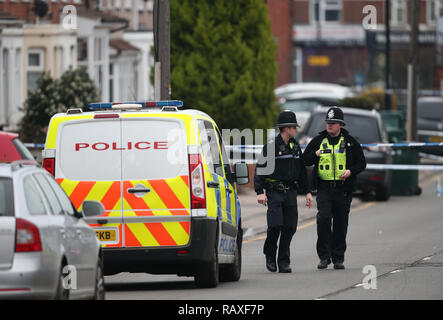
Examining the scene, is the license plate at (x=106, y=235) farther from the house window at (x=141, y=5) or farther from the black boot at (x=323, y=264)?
the house window at (x=141, y=5)

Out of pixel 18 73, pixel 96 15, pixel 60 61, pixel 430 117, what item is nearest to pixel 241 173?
pixel 18 73

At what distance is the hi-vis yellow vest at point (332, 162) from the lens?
16.4 m

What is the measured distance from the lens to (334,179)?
53.9 ft

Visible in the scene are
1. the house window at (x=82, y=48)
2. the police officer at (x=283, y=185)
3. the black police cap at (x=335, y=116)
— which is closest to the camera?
the police officer at (x=283, y=185)

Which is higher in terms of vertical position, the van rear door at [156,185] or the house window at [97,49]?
the house window at [97,49]

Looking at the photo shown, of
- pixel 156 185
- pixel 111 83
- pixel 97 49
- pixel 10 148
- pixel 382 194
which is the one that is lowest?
pixel 382 194

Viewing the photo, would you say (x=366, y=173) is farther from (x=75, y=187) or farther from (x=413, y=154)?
(x=75, y=187)

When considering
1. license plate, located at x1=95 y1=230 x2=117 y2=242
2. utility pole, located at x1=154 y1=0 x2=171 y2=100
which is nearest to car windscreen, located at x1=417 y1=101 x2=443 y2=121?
utility pole, located at x1=154 y1=0 x2=171 y2=100

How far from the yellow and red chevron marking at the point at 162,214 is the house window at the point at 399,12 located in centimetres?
7483

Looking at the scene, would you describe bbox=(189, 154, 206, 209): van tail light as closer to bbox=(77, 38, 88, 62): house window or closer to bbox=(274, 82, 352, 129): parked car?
bbox=(274, 82, 352, 129): parked car

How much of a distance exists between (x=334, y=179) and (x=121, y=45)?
33.3m

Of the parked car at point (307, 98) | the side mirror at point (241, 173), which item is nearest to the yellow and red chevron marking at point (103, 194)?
the side mirror at point (241, 173)

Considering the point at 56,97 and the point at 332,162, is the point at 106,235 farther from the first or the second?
the point at 56,97
